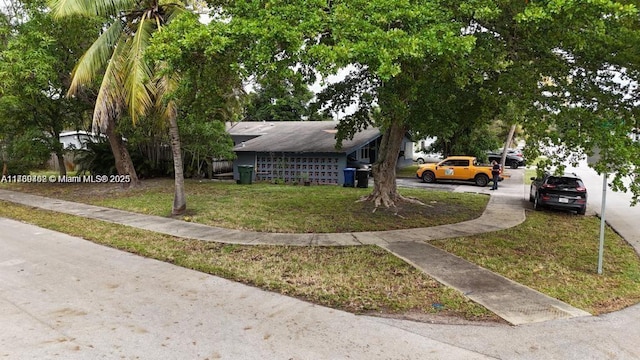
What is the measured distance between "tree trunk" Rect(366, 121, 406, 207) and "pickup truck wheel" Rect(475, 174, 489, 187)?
9.87 meters

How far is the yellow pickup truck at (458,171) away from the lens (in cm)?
2191

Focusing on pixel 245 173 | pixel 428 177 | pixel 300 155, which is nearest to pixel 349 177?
pixel 300 155

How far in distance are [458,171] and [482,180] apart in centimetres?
137

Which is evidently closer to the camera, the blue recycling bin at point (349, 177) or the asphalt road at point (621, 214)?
the asphalt road at point (621, 214)

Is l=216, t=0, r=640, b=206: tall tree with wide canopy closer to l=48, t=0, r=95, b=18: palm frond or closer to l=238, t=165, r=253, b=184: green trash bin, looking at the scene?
l=48, t=0, r=95, b=18: palm frond

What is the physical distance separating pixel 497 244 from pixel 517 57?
412cm

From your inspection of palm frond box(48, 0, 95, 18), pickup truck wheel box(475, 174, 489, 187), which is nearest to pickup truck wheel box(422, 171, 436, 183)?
pickup truck wheel box(475, 174, 489, 187)

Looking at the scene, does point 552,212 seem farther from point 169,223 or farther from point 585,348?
point 169,223

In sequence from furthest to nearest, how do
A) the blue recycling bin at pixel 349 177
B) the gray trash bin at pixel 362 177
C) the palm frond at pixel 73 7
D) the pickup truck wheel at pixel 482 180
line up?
the pickup truck wheel at pixel 482 180 < the blue recycling bin at pixel 349 177 < the gray trash bin at pixel 362 177 < the palm frond at pixel 73 7

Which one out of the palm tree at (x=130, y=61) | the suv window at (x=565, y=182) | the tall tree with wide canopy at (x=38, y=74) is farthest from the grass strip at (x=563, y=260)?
the tall tree with wide canopy at (x=38, y=74)

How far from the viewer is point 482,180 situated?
21.9m

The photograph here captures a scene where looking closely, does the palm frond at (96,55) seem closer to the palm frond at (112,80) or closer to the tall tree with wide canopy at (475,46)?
the palm frond at (112,80)

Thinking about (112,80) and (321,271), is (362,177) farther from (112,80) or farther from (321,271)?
(321,271)

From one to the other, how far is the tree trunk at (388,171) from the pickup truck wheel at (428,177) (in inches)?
385
